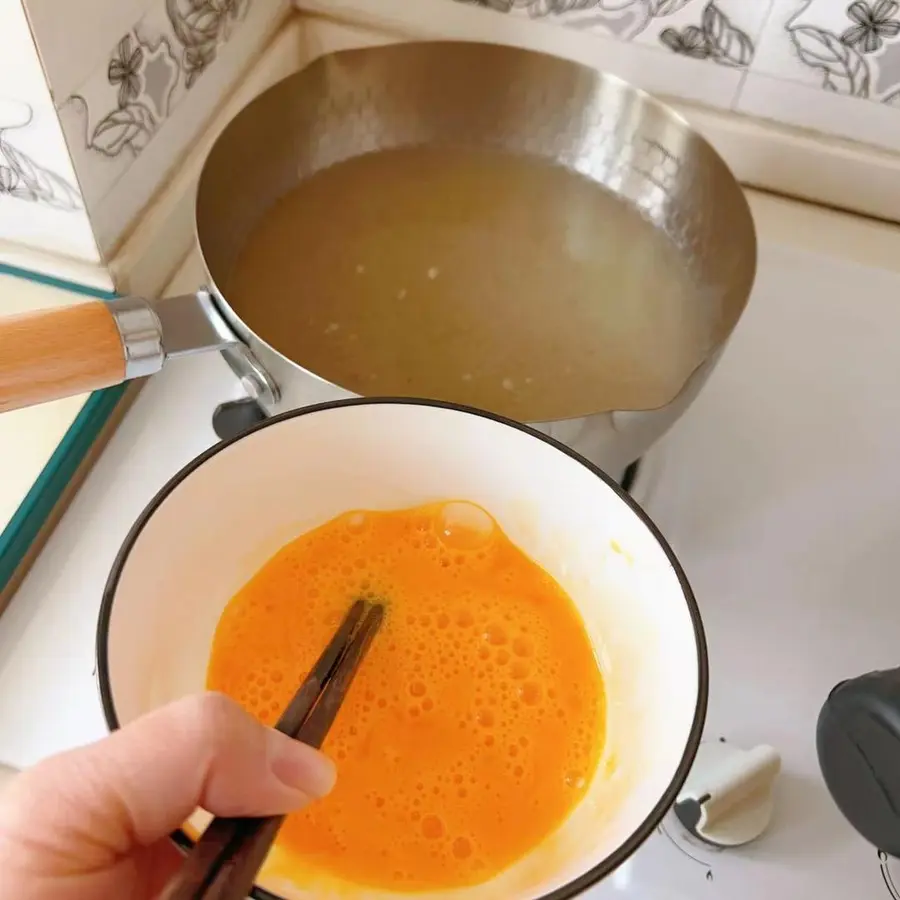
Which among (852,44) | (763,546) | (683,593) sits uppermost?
(852,44)

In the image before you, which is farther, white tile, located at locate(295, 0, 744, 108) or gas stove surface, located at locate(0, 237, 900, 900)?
white tile, located at locate(295, 0, 744, 108)

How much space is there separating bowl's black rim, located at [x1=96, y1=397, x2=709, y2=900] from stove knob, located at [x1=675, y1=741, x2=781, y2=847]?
105mm

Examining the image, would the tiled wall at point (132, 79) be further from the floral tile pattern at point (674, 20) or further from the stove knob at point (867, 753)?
the stove knob at point (867, 753)

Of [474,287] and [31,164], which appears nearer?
[31,164]

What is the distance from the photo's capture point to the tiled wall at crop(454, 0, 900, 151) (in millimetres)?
628

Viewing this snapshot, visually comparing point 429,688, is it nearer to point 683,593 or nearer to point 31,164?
point 683,593

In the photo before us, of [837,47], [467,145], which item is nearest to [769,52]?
[837,47]

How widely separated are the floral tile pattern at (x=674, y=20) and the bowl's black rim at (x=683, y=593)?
395 mm

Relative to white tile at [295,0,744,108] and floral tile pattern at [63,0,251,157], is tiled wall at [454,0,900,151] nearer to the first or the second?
white tile at [295,0,744,108]

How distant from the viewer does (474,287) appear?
625 mm

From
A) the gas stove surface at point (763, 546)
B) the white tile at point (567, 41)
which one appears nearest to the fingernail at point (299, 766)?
the gas stove surface at point (763, 546)

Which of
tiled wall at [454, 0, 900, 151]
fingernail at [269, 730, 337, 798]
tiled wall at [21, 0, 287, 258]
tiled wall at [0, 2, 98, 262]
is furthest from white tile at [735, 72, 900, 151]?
fingernail at [269, 730, 337, 798]

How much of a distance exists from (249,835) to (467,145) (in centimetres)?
54

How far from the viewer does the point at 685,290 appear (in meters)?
0.63
